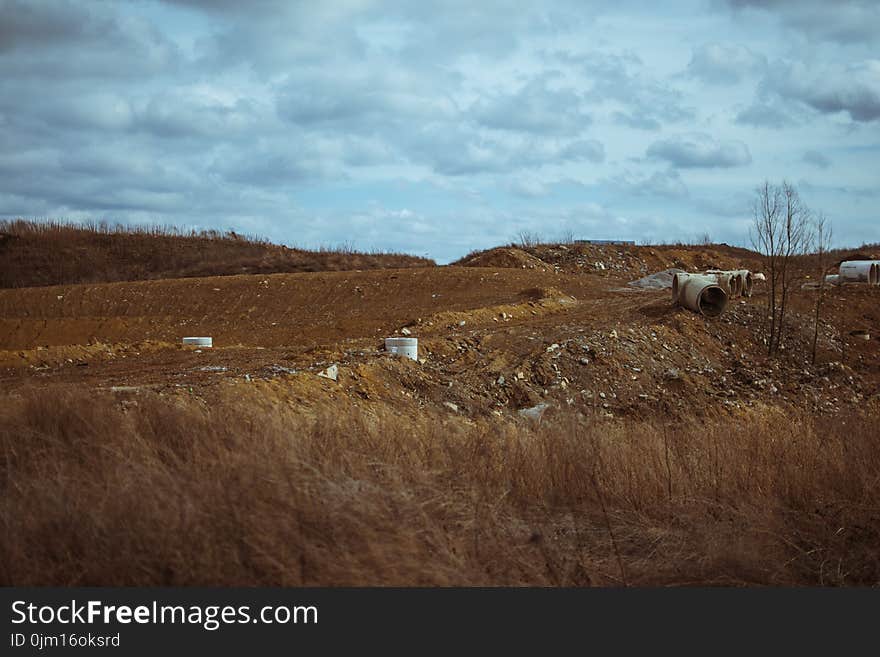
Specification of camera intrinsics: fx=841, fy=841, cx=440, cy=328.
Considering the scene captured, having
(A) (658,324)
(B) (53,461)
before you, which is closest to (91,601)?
(B) (53,461)

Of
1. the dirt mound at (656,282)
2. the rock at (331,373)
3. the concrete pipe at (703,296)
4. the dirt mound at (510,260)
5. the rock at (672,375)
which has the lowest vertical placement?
the rock at (672,375)

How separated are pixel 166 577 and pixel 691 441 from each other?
215 inches

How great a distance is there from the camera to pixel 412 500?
4.91 metres

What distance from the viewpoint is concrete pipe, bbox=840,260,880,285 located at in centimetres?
2319

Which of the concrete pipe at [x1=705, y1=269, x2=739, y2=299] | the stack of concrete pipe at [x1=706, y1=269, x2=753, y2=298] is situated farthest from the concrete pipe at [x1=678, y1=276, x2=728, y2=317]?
the stack of concrete pipe at [x1=706, y1=269, x2=753, y2=298]

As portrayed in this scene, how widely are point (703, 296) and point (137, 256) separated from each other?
27466 mm

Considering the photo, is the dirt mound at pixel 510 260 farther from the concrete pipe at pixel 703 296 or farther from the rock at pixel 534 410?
the rock at pixel 534 410

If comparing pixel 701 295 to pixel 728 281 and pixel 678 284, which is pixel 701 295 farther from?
pixel 728 281

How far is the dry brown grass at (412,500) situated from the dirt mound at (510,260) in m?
20.2

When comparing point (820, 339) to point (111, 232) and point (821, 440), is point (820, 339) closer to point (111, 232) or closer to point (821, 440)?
point (821, 440)

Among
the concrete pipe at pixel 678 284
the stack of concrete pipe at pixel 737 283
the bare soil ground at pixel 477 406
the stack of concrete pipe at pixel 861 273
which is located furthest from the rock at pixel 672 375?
the stack of concrete pipe at pixel 861 273

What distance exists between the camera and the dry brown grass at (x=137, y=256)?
3347cm

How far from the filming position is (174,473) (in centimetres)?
508

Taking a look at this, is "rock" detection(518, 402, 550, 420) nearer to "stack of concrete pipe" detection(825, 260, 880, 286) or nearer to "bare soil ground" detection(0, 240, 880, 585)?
"bare soil ground" detection(0, 240, 880, 585)
